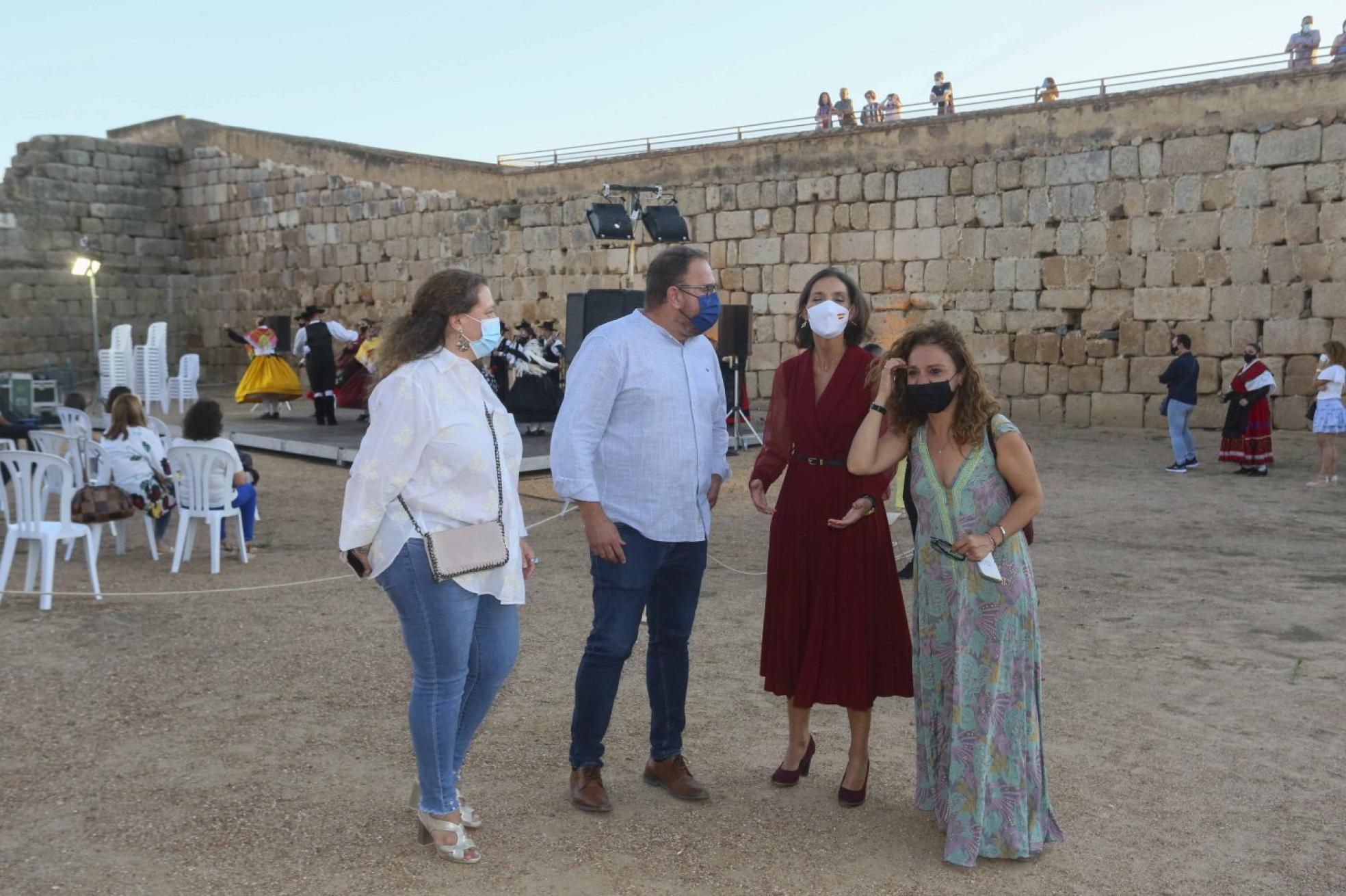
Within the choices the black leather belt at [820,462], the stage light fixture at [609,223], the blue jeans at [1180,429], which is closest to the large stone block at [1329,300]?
the blue jeans at [1180,429]

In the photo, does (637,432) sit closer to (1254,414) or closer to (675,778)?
(675,778)

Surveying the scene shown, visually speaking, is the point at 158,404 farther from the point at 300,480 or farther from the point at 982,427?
the point at 982,427

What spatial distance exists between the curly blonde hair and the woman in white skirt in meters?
7.63

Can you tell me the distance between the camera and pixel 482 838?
10.0ft

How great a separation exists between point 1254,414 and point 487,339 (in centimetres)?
877

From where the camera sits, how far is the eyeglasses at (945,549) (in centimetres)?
296

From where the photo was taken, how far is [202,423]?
21.3 ft

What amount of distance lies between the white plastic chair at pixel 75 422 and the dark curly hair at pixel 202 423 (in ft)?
5.89

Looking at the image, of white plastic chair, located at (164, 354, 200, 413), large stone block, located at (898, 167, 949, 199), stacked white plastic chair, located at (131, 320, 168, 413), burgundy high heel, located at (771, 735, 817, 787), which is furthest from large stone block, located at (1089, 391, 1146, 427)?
stacked white plastic chair, located at (131, 320, 168, 413)

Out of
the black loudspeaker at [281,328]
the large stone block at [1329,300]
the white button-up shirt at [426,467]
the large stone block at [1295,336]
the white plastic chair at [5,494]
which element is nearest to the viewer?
→ the white button-up shirt at [426,467]

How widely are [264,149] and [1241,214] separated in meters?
15.4

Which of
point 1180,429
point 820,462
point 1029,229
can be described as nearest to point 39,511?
point 820,462

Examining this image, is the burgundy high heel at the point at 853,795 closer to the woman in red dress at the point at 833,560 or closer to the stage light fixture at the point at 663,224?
the woman in red dress at the point at 833,560

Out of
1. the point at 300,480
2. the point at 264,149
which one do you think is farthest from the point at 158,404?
the point at 300,480
